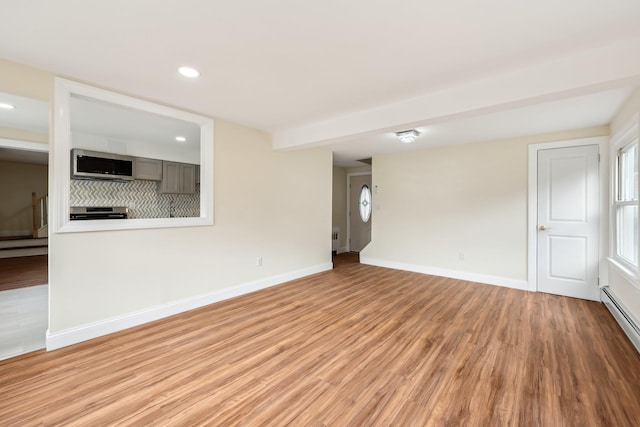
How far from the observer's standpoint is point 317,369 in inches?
80.2

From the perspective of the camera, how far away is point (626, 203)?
112 inches

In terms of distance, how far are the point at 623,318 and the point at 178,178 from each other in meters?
6.90

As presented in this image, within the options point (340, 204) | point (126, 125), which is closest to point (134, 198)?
point (126, 125)

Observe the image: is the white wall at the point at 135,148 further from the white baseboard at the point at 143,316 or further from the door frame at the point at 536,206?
the door frame at the point at 536,206

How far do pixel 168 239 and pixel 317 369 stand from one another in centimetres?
215

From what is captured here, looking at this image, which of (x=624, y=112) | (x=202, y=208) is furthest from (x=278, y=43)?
(x=624, y=112)

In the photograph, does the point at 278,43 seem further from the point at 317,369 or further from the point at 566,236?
the point at 566,236

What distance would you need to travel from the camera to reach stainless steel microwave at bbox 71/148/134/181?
442 cm

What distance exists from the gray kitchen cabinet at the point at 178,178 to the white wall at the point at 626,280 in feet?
21.6

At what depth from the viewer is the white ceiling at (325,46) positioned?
1.54 metres

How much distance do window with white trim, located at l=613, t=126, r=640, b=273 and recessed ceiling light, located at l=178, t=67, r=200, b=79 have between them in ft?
12.9

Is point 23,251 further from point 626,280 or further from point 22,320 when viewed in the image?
point 626,280

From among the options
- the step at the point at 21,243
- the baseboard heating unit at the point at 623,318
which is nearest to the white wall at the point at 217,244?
the baseboard heating unit at the point at 623,318

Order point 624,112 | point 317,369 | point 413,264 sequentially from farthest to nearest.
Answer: point 413,264 → point 624,112 → point 317,369
